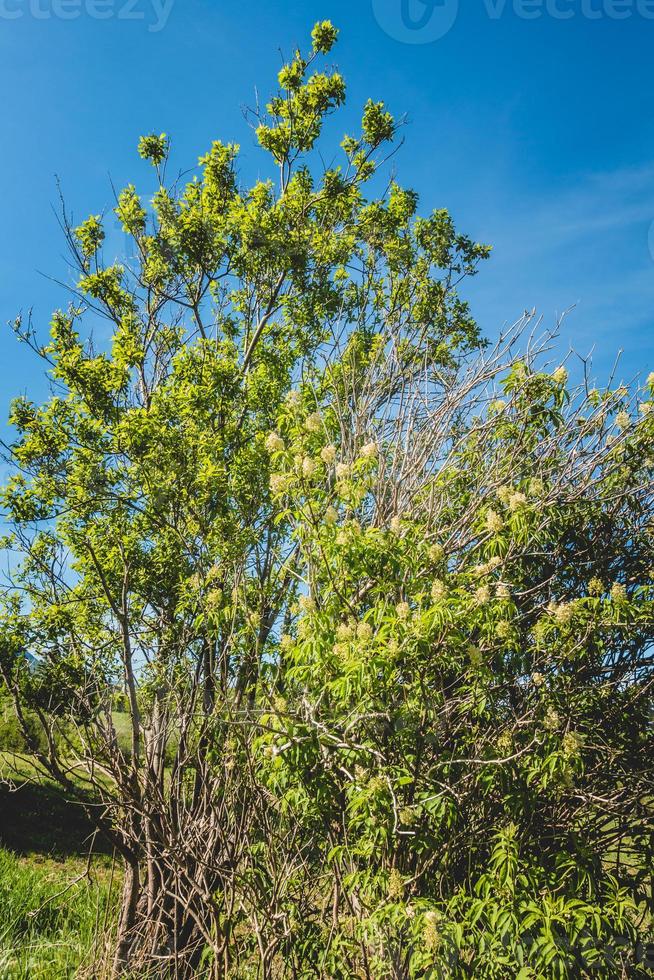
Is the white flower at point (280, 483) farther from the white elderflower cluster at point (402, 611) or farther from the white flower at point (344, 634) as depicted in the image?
the white elderflower cluster at point (402, 611)

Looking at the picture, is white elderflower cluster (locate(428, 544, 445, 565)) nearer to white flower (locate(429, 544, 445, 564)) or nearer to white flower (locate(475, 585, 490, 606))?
white flower (locate(429, 544, 445, 564))

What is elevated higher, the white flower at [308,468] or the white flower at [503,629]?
the white flower at [308,468]

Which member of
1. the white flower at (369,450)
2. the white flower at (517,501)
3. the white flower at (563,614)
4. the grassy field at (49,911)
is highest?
the white flower at (369,450)

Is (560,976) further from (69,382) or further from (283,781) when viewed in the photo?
(69,382)

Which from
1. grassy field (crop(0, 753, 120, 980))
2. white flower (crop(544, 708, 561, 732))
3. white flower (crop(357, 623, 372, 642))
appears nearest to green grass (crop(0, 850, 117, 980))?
grassy field (crop(0, 753, 120, 980))

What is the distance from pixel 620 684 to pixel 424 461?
1940 millimetres

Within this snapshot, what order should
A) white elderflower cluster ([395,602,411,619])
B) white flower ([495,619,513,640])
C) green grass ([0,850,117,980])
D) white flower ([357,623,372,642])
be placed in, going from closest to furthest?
1. white flower ([357,623,372,642])
2. white elderflower cluster ([395,602,411,619])
3. white flower ([495,619,513,640])
4. green grass ([0,850,117,980])

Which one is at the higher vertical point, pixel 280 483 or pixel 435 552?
pixel 280 483

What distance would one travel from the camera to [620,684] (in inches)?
157

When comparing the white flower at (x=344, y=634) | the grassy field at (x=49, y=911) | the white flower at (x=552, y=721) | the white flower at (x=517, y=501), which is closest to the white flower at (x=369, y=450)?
the white flower at (x=517, y=501)

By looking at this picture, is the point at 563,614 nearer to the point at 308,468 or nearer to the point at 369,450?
the point at 369,450

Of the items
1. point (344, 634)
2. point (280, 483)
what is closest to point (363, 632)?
point (344, 634)

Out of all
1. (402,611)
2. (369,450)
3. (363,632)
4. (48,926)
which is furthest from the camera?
(48,926)

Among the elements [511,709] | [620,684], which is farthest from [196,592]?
[620,684]
